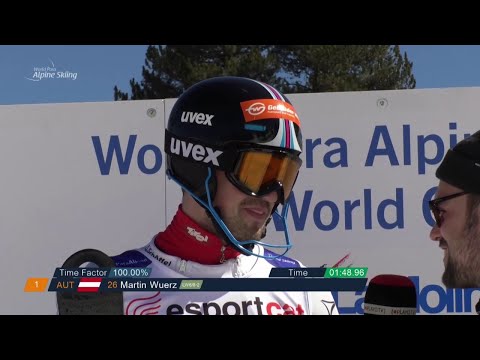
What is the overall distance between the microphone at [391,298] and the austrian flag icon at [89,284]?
1205 mm

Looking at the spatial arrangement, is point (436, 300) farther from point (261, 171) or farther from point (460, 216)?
point (261, 171)

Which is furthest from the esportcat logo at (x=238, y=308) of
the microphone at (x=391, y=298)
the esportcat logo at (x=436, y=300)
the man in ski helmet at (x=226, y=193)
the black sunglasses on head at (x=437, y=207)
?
the esportcat logo at (x=436, y=300)

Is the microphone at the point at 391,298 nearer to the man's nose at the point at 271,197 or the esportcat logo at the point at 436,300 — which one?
the man's nose at the point at 271,197

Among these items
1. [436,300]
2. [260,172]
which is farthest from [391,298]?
[436,300]

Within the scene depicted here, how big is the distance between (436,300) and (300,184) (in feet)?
3.30

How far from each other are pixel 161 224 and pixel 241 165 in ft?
7.20

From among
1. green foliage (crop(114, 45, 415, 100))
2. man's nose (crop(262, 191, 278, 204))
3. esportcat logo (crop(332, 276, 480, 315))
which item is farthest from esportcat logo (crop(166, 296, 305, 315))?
green foliage (crop(114, 45, 415, 100))

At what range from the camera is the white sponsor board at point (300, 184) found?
475 cm

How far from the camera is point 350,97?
4.93 metres

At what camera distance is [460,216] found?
2947 millimetres

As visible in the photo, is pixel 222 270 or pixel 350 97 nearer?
pixel 222 270

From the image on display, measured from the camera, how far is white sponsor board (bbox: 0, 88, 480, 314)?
15.6 ft

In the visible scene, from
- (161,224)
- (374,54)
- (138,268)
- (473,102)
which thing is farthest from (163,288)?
(374,54)

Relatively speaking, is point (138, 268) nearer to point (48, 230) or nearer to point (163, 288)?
point (163, 288)
